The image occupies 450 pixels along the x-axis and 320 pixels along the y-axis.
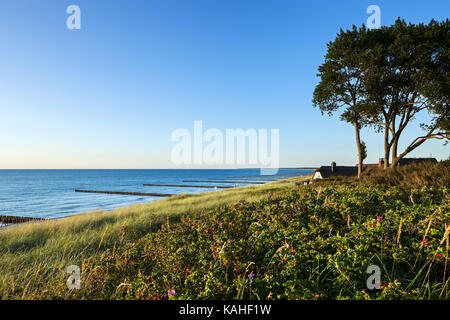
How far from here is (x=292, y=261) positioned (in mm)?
2904

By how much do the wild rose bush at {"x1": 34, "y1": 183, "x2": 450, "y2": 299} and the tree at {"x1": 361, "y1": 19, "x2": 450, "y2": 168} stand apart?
51.5 feet

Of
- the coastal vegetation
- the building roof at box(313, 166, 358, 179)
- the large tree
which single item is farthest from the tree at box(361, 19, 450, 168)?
the building roof at box(313, 166, 358, 179)

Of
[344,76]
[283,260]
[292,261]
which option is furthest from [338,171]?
[292,261]

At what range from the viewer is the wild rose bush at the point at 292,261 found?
266cm

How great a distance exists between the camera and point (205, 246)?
13.2ft

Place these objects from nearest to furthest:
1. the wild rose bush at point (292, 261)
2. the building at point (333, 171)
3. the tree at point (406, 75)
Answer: the wild rose bush at point (292, 261), the tree at point (406, 75), the building at point (333, 171)

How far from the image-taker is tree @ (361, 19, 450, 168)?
16203 mm

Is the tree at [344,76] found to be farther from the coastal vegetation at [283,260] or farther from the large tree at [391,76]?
the coastal vegetation at [283,260]

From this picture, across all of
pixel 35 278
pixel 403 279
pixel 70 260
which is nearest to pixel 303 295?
pixel 403 279

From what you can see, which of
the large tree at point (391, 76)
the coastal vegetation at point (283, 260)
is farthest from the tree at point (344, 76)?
the coastal vegetation at point (283, 260)

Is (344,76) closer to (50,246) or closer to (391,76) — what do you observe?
(391,76)

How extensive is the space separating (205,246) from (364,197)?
3881 mm

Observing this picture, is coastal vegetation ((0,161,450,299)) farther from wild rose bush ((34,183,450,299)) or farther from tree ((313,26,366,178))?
tree ((313,26,366,178))

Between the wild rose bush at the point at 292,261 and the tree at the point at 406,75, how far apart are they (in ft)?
51.5
